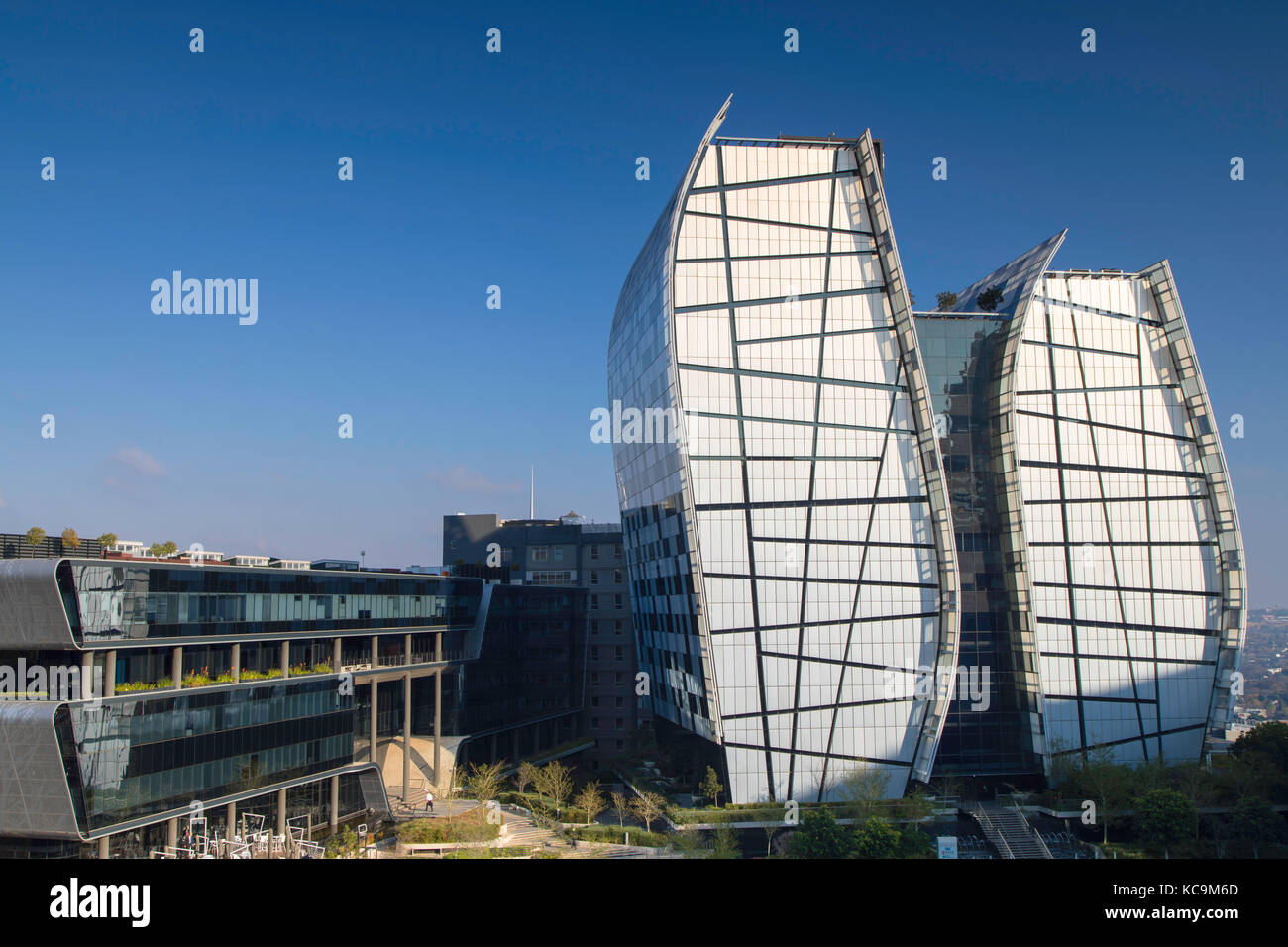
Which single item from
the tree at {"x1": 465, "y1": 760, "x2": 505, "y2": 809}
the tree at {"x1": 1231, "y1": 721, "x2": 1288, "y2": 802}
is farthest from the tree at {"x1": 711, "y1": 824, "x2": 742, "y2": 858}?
the tree at {"x1": 1231, "y1": 721, "x2": 1288, "y2": 802}

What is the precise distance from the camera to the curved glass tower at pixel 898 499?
197 feet

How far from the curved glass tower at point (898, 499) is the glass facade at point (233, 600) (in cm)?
1926

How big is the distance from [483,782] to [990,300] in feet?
170

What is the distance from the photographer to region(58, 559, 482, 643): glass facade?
1718 inches

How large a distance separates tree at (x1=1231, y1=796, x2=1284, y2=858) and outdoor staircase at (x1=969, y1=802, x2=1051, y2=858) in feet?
36.0

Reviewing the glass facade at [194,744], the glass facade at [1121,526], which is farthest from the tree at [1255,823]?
the glass facade at [194,744]

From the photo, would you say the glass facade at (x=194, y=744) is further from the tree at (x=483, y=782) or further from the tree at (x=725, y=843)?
the tree at (x=725, y=843)

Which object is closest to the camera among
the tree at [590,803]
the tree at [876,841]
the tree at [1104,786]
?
the tree at [876,841]

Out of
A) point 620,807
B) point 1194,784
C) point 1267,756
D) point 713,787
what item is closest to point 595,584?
point 620,807

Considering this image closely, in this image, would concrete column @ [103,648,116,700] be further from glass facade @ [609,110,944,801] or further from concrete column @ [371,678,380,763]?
glass facade @ [609,110,944,801]

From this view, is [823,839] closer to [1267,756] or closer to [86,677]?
[1267,756]

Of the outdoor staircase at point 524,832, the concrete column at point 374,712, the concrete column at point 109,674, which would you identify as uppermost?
the concrete column at point 109,674
